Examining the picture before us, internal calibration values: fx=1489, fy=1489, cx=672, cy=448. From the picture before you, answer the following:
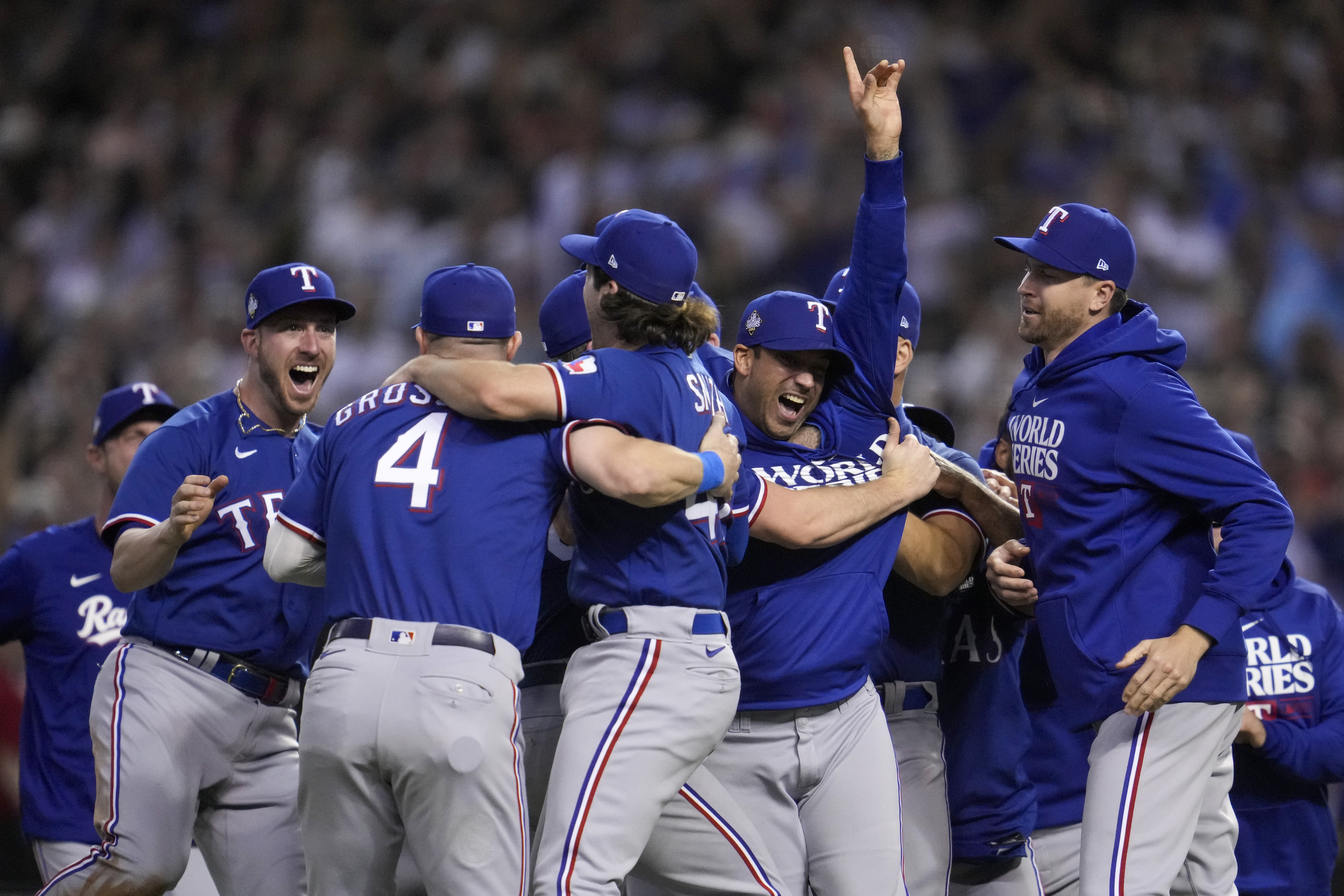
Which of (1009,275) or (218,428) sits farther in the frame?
(1009,275)

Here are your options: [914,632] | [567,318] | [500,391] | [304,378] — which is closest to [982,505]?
[914,632]

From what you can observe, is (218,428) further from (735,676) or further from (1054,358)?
(1054,358)

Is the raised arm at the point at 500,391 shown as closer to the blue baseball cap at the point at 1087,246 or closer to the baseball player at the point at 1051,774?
the blue baseball cap at the point at 1087,246

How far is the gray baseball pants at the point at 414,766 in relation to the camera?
3.63m

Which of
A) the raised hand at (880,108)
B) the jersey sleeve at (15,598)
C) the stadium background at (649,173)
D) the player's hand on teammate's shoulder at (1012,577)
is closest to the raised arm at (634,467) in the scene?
the player's hand on teammate's shoulder at (1012,577)

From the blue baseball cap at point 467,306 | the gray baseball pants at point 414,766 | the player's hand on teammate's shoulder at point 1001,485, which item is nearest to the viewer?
the gray baseball pants at point 414,766

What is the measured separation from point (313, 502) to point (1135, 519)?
2.26 m

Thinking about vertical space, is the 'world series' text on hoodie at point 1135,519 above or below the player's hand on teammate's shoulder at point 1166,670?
above

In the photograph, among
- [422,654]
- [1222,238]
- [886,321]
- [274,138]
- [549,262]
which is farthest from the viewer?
[274,138]

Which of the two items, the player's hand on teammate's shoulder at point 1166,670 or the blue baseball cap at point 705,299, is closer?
the player's hand on teammate's shoulder at point 1166,670

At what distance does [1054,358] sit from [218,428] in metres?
2.65

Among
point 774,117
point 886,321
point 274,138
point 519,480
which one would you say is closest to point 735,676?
point 519,480

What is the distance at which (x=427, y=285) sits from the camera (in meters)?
4.18

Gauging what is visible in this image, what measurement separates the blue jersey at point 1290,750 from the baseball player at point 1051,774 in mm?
528
